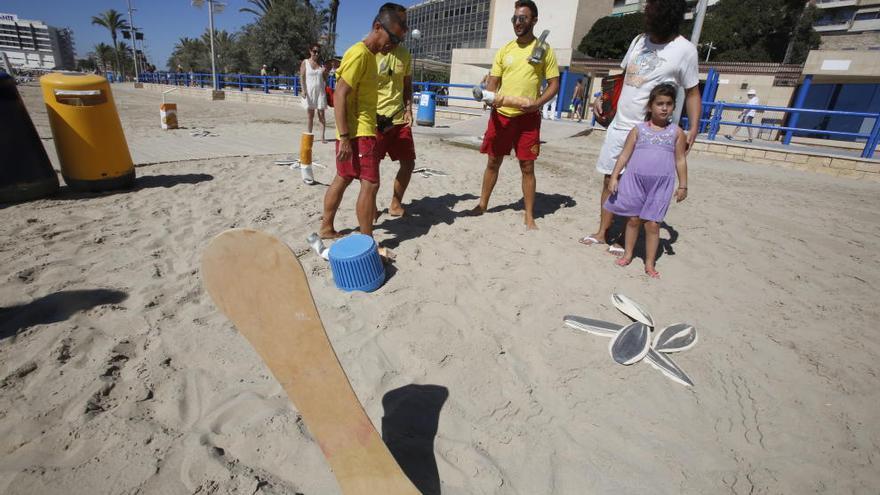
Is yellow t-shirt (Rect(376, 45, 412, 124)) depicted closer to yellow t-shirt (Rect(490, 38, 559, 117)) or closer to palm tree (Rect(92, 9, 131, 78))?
yellow t-shirt (Rect(490, 38, 559, 117))

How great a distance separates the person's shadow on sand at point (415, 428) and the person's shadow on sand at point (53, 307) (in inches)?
74.0

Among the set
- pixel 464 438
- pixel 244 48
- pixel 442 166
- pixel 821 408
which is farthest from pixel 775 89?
pixel 244 48

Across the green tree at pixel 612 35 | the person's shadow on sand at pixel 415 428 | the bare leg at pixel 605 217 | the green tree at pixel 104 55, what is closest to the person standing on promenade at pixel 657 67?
the bare leg at pixel 605 217

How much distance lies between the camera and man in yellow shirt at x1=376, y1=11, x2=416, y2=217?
339 cm

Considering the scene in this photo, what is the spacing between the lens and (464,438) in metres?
1.71

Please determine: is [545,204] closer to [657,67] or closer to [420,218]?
[420,218]

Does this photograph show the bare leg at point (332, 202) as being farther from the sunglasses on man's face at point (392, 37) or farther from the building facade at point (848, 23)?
the building facade at point (848, 23)

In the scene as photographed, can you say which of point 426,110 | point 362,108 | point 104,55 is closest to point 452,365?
point 362,108

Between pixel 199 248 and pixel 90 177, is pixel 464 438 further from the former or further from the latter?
pixel 90 177

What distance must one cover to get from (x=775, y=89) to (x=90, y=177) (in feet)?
86.2

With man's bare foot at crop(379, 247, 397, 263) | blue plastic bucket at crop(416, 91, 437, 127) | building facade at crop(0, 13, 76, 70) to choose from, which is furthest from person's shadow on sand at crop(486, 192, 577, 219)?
building facade at crop(0, 13, 76, 70)

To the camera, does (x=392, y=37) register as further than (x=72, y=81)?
No

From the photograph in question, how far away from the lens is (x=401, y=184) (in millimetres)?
3988

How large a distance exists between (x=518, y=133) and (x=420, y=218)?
1.28 m
